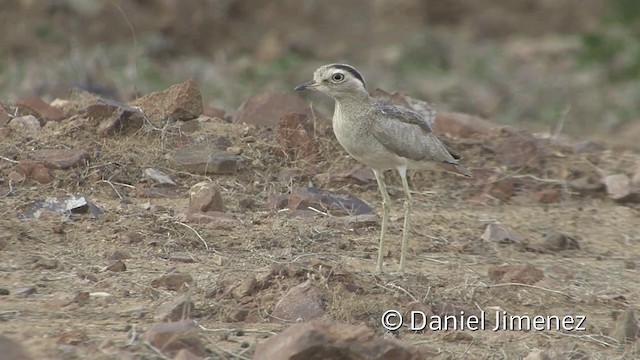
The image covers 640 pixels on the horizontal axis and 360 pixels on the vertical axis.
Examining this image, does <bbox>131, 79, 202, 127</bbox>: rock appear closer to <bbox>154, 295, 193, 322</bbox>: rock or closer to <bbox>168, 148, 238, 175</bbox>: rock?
<bbox>168, 148, 238, 175</bbox>: rock

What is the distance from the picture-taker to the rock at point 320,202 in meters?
7.37

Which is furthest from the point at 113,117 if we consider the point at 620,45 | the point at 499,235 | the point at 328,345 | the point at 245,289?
the point at 620,45

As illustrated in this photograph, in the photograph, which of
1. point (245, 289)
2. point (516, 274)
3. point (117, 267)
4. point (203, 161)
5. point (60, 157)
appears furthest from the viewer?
point (203, 161)

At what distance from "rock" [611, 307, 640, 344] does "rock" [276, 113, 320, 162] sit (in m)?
2.72

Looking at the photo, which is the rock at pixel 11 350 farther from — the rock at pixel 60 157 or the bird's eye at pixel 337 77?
the rock at pixel 60 157

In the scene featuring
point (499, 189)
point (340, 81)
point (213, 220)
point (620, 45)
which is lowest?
point (213, 220)

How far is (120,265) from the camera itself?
6.06 m

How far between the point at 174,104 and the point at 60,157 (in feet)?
3.09

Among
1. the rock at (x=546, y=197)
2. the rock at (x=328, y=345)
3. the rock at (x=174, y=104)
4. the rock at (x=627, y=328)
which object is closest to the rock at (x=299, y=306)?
the rock at (x=328, y=345)

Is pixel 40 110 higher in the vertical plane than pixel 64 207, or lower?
higher

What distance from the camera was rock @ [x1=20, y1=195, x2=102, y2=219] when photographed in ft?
22.4

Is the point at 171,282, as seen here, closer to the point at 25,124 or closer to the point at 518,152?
the point at 25,124

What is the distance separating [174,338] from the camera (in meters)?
4.82

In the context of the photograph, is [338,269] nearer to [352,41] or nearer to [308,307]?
[308,307]
